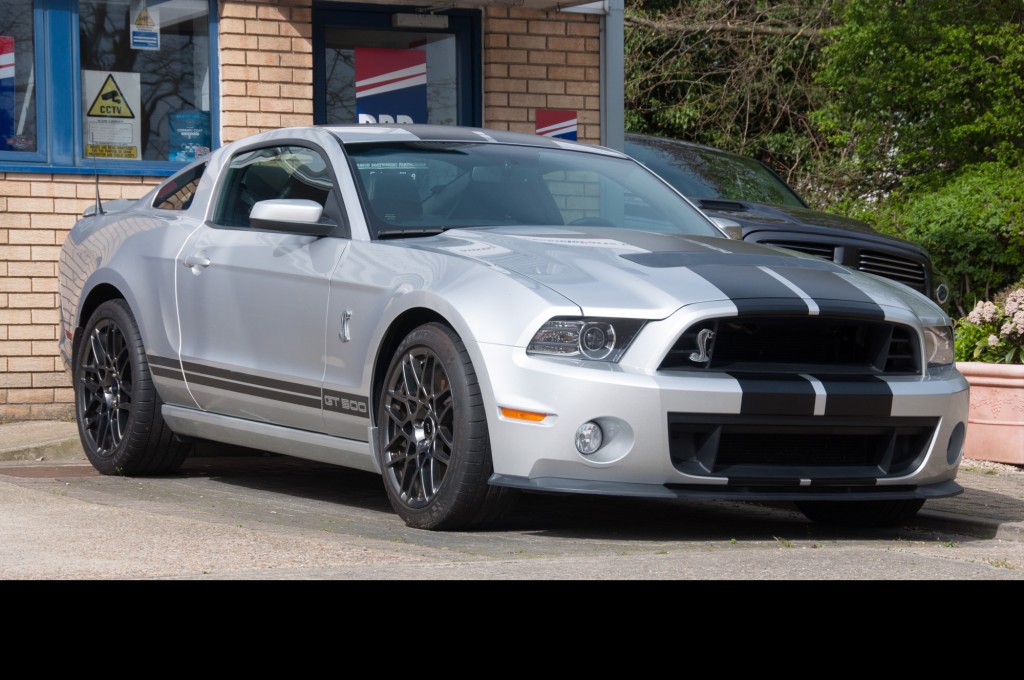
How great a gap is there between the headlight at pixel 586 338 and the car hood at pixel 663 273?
0.05 m

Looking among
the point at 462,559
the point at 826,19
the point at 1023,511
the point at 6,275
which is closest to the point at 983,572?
the point at 462,559

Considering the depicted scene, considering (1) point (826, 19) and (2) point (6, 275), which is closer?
(2) point (6, 275)

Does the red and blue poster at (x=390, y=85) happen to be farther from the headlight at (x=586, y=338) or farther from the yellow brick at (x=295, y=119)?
the headlight at (x=586, y=338)

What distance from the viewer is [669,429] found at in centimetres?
552

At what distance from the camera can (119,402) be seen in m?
7.78

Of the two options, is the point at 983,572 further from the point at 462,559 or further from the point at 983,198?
the point at 983,198

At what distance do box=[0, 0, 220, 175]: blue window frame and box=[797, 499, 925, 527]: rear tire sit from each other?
532 cm

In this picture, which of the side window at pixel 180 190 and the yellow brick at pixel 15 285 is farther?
the yellow brick at pixel 15 285

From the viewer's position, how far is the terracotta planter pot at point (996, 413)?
29.6ft

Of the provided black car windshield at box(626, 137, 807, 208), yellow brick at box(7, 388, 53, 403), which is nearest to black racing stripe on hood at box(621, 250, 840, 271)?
black car windshield at box(626, 137, 807, 208)

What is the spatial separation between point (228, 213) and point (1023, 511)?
12.7 feet

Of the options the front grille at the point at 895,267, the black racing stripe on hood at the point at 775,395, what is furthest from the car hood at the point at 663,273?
the front grille at the point at 895,267

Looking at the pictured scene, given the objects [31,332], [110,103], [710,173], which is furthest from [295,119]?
[710,173]

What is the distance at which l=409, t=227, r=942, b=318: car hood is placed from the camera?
5.61 m
